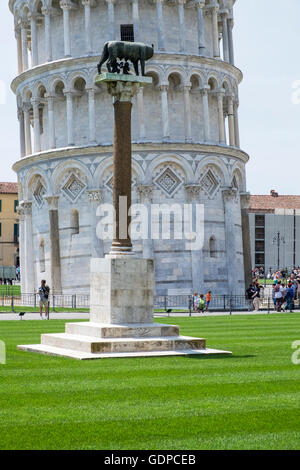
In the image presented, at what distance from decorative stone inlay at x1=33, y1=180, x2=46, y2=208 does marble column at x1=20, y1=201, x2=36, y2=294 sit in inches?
27.7

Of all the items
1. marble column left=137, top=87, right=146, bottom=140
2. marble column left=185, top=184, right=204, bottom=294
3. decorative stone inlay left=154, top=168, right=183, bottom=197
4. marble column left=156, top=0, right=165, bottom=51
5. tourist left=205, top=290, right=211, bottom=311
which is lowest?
tourist left=205, top=290, right=211, bottom=311

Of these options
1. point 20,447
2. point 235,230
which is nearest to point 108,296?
point 20,447

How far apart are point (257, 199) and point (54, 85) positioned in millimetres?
93248

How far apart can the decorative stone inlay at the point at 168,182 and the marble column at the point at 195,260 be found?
757mm

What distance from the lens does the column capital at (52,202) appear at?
5628 centimetres

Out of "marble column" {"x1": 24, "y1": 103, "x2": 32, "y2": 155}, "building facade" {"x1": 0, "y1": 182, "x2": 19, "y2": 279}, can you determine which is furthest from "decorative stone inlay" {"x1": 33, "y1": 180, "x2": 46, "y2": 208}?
"building facade" {"x1": 0, "y1": 182, "x2": 19, "y2": 279}

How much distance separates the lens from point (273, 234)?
471 ft

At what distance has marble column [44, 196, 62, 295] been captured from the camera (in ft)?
183

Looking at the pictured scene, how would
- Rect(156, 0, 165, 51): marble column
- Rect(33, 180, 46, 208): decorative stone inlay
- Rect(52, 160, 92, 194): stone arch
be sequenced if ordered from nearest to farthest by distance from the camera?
Rect(52, 160, 92, 194): stone arch → Rect(156, 0, 165, 51): marble column → Rect(33, 180, 46, 208): decorative stone inlay

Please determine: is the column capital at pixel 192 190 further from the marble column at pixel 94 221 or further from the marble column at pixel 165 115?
the marble column at pixel 94 221

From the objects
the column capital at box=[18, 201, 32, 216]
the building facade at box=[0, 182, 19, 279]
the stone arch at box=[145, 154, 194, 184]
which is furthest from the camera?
the building facade at box=[0, 182, 19, 279]

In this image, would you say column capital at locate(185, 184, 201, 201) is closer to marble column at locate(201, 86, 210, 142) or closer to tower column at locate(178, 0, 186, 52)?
marble column at locate(201, 86, 210, 142)

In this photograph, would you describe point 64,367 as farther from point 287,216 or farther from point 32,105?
point 287,216

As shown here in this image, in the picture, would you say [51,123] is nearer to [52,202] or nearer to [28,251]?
[52,202]
